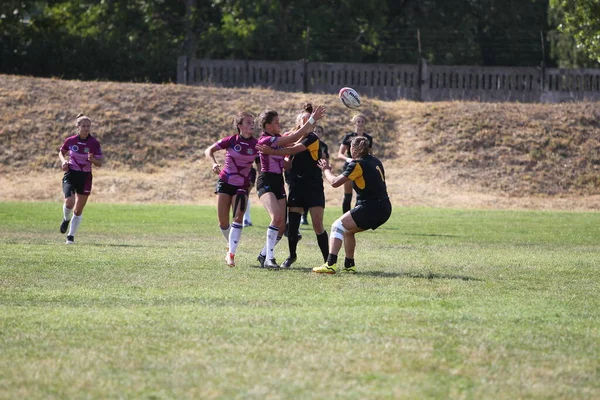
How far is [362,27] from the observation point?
144 ft

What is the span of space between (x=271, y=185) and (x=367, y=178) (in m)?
1.35

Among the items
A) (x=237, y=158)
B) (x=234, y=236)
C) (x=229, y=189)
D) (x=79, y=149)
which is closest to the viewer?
(x=234, y=236)

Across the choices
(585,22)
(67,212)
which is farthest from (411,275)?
(585,22)

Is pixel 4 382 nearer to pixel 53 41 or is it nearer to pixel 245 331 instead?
pixel 245 331

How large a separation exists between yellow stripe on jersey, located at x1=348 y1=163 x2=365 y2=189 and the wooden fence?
26.4 meters

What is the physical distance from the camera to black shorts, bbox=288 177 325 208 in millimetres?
12164

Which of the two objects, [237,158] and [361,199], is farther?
[237,158]

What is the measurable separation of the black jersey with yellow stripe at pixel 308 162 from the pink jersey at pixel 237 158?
2.48 feet

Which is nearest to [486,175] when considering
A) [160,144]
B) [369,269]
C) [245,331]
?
[160,144]

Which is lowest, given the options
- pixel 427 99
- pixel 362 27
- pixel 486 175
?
pixel 486 175

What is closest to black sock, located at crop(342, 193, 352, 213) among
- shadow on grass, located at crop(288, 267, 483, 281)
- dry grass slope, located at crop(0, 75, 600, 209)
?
shadow on grass, located at crop(288, 267, 483, 281)

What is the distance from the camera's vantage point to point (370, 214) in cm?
1153

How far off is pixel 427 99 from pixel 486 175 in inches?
230

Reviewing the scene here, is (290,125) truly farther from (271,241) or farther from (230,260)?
(271,241)
